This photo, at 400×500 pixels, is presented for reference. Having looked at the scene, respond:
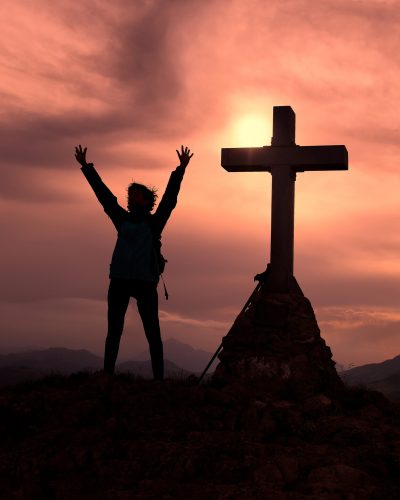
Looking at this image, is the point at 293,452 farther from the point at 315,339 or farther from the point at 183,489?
the point at 315,339

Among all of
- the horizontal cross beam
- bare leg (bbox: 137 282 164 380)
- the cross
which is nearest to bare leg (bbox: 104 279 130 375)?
bare leg (bbox: 137 282 164 380)

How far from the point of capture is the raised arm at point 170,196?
9.20m

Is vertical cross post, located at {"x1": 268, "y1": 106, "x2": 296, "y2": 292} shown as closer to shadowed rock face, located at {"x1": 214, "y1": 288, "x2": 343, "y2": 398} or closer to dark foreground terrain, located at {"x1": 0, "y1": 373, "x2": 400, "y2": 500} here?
shadowed rock face, located at {"x1": 214, "y1": 288, "x2": 343, "y2": 398}

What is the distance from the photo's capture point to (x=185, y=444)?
6.76 m

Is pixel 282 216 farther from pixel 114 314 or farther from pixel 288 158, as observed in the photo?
→ pixel 114 314

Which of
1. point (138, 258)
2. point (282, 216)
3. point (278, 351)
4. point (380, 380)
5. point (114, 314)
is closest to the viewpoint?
point (138, 258)

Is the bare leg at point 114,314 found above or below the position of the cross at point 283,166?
below

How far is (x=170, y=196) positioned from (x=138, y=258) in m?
0.93

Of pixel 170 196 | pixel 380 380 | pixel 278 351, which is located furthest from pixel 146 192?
pixel 380 380

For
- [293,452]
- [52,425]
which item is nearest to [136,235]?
[52,425]

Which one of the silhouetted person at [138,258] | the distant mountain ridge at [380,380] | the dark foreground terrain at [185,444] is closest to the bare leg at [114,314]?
the silhouetted person at [138,258]

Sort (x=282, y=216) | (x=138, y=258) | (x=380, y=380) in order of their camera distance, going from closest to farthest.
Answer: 1. (x=138, y=258)
2. (x=282, y=216)
3. (x=380, y=380)

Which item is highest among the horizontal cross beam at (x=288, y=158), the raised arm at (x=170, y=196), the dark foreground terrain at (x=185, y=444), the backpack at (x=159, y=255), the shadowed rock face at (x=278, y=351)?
the horizontal cross beam at (x=288, y=158)

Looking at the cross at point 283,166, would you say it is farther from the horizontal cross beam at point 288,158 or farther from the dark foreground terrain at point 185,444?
the dark foreground terrain at point 185,444
